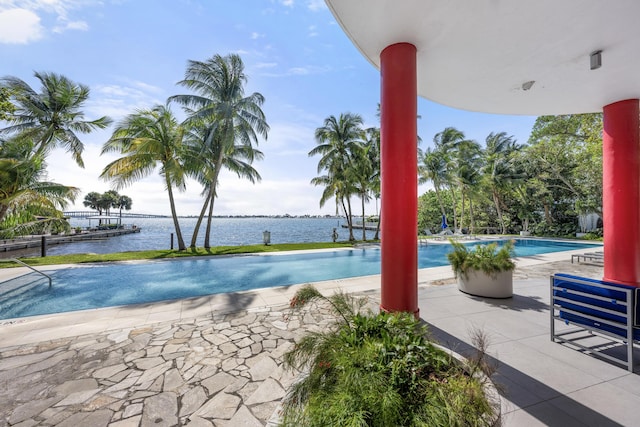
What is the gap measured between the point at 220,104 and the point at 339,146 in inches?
314

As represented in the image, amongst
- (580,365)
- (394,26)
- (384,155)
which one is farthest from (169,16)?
(580,365)

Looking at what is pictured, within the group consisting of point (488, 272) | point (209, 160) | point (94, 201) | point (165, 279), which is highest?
point (94, 201)

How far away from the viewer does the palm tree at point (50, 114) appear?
1218cm

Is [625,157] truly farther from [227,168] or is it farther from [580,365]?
[227,168]

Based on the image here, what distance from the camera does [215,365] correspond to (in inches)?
119

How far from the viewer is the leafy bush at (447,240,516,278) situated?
16.8 feet

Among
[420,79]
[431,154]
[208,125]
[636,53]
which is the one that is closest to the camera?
[636,53]

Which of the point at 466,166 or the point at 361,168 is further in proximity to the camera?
the point at 466,166

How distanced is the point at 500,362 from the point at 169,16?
9.20 metres

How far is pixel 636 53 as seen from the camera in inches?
138

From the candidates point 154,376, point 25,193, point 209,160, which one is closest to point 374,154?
point 209,160

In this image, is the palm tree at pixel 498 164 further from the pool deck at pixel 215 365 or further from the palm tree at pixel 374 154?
the pool deck at pixel 215 365

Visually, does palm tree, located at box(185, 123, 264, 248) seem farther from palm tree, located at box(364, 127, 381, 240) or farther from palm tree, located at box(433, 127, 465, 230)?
palm tree, located at box(433, 127, 465, 230)

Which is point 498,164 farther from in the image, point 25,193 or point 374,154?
point 25,193
